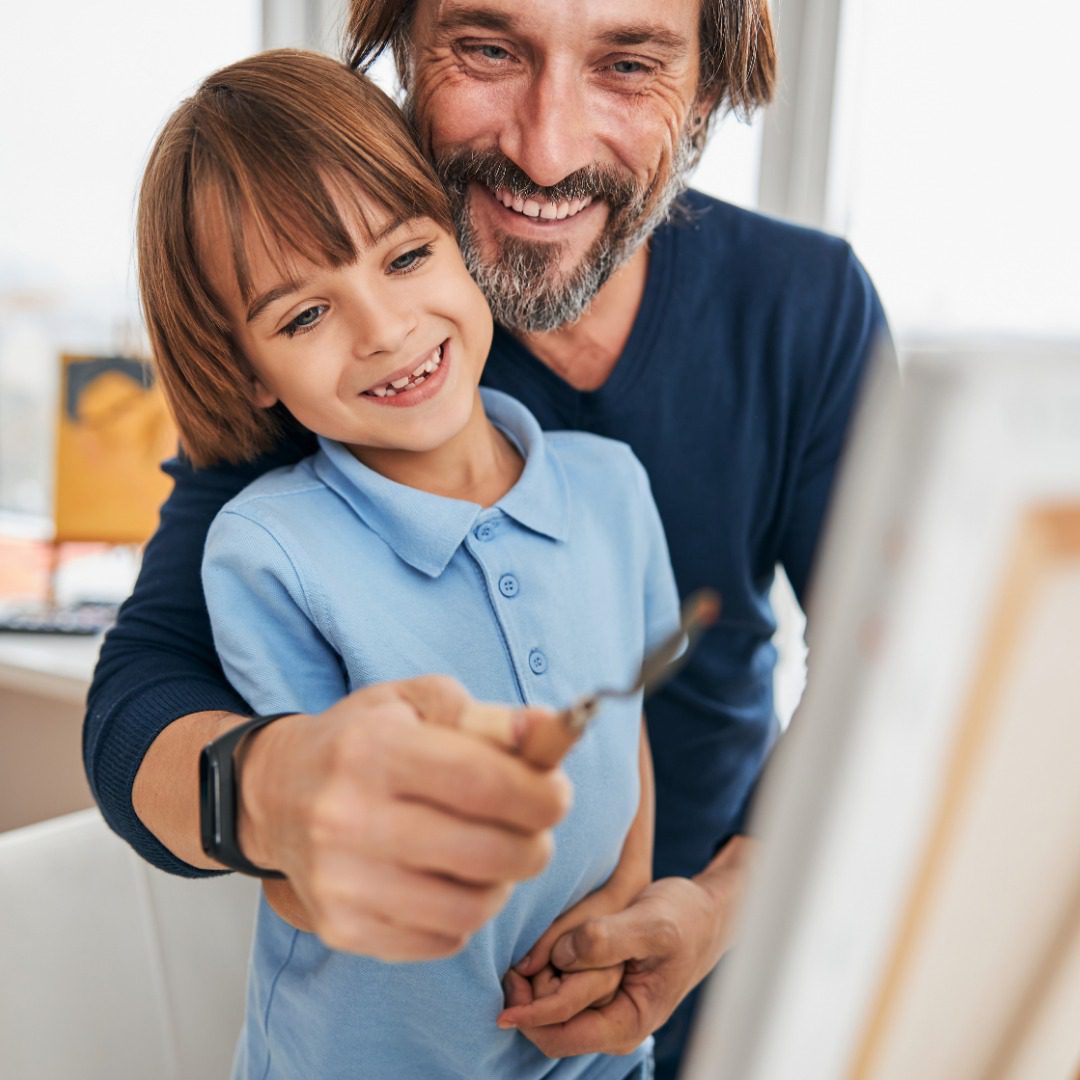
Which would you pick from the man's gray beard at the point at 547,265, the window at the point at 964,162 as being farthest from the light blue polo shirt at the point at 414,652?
the window at the point at 964,162

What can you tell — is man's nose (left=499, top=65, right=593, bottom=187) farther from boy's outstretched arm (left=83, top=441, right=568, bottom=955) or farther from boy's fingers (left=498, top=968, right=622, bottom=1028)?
boy's fingers (left=498, top=968, right=622, bottom=1028)

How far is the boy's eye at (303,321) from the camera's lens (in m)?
0.96

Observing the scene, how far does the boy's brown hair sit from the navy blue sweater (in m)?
0.21

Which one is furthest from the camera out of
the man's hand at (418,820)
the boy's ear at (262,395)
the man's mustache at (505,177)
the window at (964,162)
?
the window at (964,162)

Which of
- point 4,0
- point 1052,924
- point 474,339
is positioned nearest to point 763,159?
point 474,339

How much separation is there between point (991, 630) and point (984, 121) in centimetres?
182

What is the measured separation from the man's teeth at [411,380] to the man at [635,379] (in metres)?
0.22

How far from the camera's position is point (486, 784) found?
568 mm

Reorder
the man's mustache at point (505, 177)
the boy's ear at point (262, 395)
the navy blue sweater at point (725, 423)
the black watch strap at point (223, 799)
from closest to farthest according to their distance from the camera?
the black watch strap at point (223, 799)
the boy's ear at point (262, 395)
the man's mustache at point (505, 177)
the navy blue sweater at point (725, 423)

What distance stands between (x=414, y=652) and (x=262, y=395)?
0.93ft

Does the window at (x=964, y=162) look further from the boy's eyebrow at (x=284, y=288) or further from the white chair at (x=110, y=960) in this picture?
the white chair at (x=110, y=960)

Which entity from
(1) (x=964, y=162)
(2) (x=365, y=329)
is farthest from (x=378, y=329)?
(1) (x=964, y=162)

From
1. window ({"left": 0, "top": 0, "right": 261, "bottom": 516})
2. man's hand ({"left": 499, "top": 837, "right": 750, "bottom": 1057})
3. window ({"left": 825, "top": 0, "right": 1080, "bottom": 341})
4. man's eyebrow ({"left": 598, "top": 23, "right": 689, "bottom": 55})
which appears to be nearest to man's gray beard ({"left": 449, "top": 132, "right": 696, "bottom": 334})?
man's eyebrow ({"left": 598, "top": 23, "right": 689, "bottom": 55})

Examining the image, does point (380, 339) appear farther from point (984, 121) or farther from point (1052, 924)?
point (984, 121)
